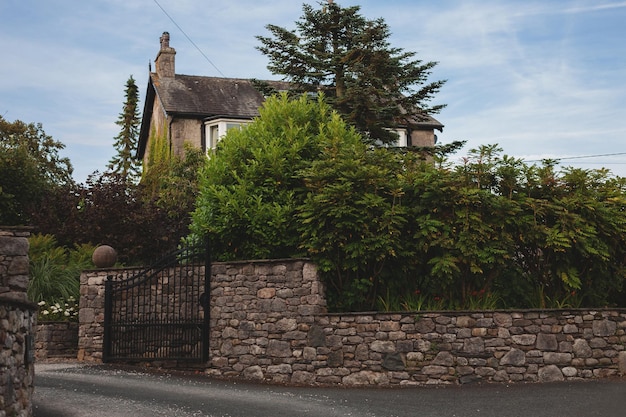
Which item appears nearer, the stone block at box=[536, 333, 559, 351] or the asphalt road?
the asphalt road

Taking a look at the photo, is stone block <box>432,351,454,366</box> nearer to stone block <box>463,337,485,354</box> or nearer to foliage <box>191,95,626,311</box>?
stone block <box>463,337,485,354</box>

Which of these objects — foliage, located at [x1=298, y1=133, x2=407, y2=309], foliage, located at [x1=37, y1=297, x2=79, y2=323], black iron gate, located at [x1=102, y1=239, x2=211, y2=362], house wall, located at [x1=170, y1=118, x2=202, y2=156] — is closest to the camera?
foliage, located at [x1=298, y1=133, x2=407, y2=309]

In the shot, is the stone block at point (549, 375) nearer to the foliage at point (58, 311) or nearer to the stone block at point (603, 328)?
the stone block at point (603, 328)

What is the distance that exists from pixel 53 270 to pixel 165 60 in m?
17.1

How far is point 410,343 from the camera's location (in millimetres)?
14258

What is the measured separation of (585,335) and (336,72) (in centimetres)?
1306

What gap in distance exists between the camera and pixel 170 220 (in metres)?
22.9

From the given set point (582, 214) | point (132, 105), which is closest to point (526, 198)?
point (582, 214)

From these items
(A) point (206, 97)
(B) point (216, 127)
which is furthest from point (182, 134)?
(A) point (206, 97)

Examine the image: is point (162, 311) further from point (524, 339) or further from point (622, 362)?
point (622, 362)

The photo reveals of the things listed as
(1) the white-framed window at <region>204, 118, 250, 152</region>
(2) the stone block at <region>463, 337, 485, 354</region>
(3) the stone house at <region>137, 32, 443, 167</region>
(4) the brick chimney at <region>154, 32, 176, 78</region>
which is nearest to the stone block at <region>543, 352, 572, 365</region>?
(2) the stone block at <region>463, 337, 485, 354</region>

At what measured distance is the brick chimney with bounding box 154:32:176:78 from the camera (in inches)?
1329

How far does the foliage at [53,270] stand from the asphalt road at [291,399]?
4128mm

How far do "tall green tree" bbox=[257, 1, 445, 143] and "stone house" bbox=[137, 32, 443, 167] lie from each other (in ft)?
17.8
